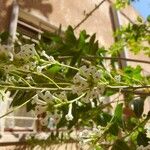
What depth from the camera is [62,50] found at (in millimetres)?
1546

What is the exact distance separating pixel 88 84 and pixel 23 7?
434cm

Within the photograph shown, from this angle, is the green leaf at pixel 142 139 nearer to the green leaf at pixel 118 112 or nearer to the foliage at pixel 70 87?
the foliage at pixel 70 87

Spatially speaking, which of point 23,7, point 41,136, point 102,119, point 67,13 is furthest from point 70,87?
point 67,13

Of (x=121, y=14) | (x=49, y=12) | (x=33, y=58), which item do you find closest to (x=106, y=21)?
(x=121, y=14)

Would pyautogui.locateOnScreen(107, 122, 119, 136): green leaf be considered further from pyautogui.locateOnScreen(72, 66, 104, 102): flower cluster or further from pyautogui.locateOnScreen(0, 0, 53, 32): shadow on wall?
pyautogui.locateOnScreen(0, 0, 53, 32): shadow on wall

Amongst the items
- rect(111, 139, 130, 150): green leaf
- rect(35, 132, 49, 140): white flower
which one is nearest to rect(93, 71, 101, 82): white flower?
rect(111, 139, 130, 150): green leaf

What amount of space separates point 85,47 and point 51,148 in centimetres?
314

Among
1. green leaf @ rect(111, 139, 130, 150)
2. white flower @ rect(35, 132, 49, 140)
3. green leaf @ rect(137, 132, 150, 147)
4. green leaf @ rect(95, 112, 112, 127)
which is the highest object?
green leaf @ rect(95, 112, 112, 127)

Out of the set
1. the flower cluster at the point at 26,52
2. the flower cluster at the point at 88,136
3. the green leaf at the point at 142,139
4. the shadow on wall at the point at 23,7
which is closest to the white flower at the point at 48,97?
the flower cluster at the point at 26,52

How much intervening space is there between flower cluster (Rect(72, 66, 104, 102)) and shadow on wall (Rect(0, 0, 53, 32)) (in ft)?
12.3

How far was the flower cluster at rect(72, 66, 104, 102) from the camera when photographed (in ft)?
2.84

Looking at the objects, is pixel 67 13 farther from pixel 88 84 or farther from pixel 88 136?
pixel 88 84

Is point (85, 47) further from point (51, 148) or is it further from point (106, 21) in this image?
point (106, 21)

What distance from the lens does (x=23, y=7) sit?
5012 mm
